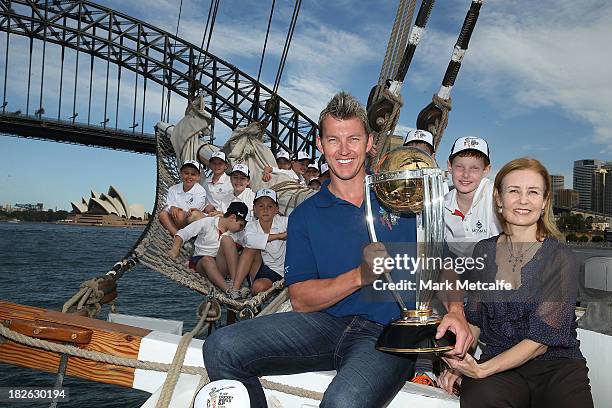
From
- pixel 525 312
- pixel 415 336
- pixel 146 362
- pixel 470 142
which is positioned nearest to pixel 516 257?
pixel 525 312

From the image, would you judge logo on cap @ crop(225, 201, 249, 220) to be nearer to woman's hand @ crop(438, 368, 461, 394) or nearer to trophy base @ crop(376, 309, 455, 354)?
woman's hand @ crop(438, 368, 461, 394)

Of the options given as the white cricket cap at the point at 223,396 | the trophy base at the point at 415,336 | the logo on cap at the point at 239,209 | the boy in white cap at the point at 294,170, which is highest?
the boy in white cap at the point at 294,170

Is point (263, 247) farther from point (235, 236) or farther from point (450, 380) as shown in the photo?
point (450, 380)

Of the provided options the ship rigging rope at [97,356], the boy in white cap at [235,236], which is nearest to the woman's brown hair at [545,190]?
the ship rigging rope at [97,356]

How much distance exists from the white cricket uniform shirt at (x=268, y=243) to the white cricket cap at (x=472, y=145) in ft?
8.00

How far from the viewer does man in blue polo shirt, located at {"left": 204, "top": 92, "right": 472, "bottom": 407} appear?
1555 millimetres

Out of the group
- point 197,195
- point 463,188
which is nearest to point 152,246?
point 197,195

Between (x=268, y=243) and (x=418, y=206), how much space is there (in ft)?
10.8

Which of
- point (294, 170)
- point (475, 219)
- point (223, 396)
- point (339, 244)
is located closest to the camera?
point (223, 396)

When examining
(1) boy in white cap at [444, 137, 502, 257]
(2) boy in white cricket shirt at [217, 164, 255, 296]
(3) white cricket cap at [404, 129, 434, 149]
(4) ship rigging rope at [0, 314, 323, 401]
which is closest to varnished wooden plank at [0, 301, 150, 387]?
(4) ship rigging rope at [0, 314, 323, 401]

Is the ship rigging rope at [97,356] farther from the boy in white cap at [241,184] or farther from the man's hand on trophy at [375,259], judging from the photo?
the boy in white cap at [241,184]

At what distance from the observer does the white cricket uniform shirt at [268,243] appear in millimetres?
4699

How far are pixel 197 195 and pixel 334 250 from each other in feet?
13.2

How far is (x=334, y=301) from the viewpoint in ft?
5.32
